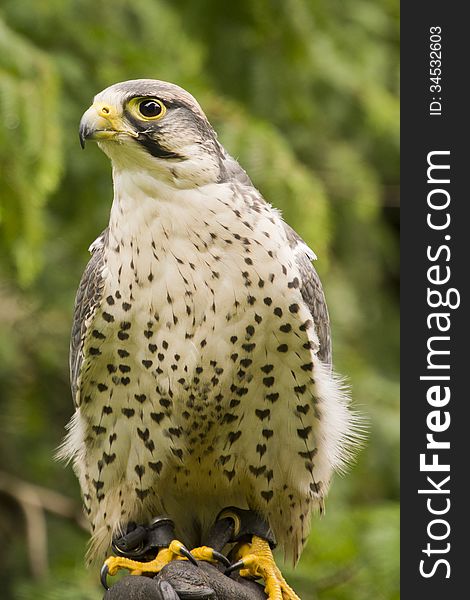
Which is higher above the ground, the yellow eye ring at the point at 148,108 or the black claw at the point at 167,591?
the yellow eye ring at the point at 148,108

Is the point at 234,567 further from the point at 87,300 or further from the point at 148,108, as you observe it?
the point at 148,108

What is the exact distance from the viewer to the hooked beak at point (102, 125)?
9.05 ft

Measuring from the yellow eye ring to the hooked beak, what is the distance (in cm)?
6

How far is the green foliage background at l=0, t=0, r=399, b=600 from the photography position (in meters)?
3.78

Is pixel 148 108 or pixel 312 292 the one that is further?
pixel 312 292

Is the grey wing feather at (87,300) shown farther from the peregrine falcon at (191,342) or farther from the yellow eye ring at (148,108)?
the yellow eye ring at (148,108)

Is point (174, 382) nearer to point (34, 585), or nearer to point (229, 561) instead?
point (229, 561)

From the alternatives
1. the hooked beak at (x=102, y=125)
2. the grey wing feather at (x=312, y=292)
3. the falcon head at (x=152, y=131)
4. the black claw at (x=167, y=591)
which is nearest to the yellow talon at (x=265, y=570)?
the black claw at (x=167, y=591)

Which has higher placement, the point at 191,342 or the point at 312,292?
the point at 312,292

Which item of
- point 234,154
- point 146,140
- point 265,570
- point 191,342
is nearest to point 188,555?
point 265,570

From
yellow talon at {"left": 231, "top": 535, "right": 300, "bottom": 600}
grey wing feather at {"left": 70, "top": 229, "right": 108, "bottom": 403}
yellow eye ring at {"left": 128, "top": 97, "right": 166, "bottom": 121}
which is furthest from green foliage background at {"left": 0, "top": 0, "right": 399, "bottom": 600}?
yellow talon at {"left": 231, "top": 535, "right": 300, "bottom": 600}

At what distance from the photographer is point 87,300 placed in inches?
119

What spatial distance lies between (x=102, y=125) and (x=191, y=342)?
0.61 m

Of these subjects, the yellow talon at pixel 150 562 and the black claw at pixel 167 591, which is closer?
the black claw at pixel 167 591
